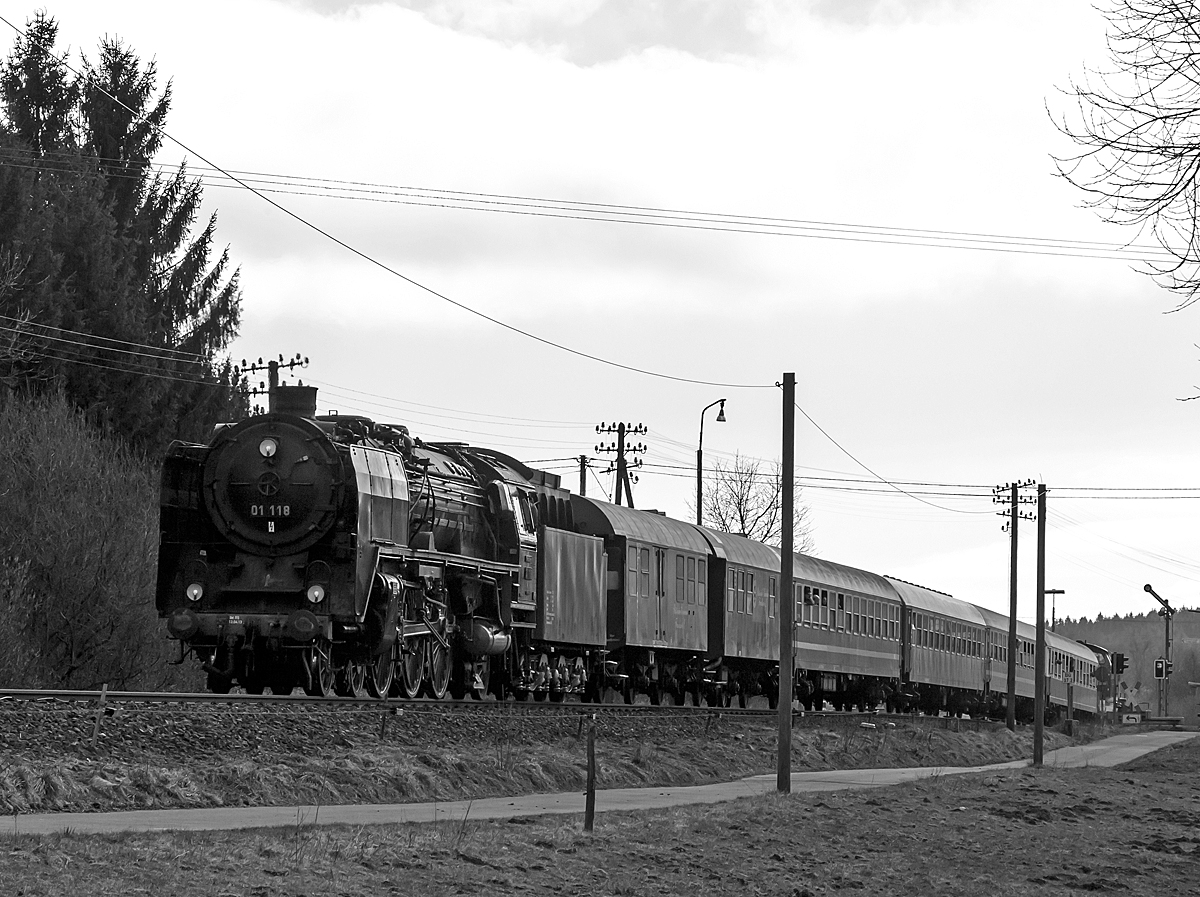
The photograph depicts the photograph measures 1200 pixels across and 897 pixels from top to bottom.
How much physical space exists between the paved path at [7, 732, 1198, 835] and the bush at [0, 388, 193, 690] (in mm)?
12166

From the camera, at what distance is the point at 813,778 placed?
25328mm

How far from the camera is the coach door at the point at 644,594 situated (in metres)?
30.9

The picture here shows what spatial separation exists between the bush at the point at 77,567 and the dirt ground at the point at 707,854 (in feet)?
48.2

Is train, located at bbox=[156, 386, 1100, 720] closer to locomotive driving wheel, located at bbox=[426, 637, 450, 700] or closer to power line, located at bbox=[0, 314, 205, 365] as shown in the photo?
locomotive driving wheel, located at bbox=[426, 637, 450, 700]

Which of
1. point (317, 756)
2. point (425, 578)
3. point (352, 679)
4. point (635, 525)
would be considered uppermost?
point (635, 525)

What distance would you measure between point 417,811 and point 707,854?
9.67 feet

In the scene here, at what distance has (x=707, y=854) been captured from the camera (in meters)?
14.7

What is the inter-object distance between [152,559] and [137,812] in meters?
17.3

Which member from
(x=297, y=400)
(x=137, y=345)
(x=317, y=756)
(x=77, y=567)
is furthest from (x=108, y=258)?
(x=317, y=756)

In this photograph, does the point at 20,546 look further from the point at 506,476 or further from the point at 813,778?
the point at 813,778

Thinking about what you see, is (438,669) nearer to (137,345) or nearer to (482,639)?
(482,639)

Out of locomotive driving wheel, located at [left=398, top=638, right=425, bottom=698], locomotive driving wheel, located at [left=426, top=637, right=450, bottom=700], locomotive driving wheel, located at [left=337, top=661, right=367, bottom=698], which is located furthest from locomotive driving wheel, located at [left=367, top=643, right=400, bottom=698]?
locomotive driving wheel, located at [left=426, top=637, right=450, bottom=700]

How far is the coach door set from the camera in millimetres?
30938

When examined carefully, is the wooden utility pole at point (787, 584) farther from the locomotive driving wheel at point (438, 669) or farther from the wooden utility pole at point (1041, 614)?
the wooden utility pole at point (1041, 614)
